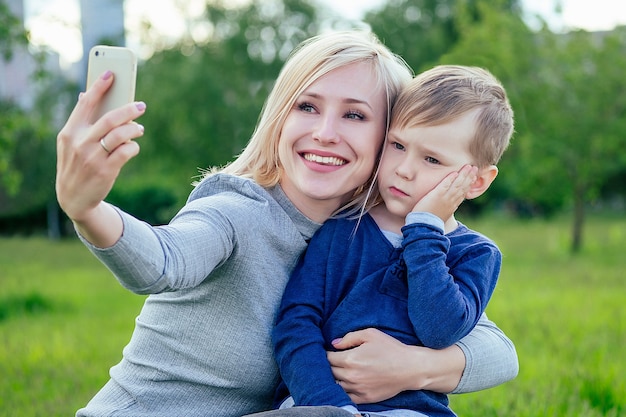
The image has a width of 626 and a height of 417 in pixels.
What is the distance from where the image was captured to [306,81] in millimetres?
2459

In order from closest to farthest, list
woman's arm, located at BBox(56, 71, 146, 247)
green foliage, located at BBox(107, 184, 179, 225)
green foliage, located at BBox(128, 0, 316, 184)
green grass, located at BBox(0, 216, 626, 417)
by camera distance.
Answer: woman's arm, located at BBox(56, 71, 146, 247)
green grass, located at BBox(0, 216, 626, 417)
green foliage, located at BBox(128, 0, 316, 184)
green foliage, located at BBox(107, 184, 179, 225)

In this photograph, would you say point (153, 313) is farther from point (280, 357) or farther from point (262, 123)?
point (262, 123)

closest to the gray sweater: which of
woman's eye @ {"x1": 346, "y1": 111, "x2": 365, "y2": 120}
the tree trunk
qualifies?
woman's eye @ {"x1": 346, "y1": 111, "x2": 365, "y2": 120}

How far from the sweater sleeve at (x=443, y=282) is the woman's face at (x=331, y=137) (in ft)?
0.98

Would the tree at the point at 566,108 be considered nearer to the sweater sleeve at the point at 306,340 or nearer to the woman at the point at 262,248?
the woman at the point at 262,248

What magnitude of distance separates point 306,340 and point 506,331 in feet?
15.0

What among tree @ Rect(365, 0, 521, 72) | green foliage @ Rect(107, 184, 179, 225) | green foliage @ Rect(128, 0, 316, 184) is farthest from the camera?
tree @ Rect(365, 0, 521, 72)

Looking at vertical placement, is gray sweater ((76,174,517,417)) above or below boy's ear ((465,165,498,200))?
below

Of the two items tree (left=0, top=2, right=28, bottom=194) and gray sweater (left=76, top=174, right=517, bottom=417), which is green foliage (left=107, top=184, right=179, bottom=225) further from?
gray sweater (left=76, top=174, right=517, bottom=417)

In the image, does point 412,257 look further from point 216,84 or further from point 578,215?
A: point 216,84

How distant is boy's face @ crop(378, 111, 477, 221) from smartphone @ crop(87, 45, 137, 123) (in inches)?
41.4

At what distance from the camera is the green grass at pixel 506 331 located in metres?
4.16

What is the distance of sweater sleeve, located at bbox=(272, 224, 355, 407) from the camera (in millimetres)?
2201

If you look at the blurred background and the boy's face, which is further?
the blurred background
